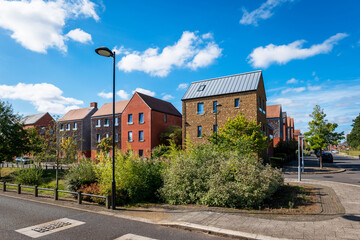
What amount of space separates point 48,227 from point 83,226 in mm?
1151

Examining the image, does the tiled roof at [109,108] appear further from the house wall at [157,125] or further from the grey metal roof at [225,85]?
the grey metal roof at [225,85]

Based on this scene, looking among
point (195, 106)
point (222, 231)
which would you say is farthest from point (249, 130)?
point (222, 231)

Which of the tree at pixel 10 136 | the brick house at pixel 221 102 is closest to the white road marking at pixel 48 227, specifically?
the brick house at pixel 221 102

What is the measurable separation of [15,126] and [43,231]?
2132 cm

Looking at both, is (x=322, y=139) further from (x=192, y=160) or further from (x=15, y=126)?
(x=15, y=126)

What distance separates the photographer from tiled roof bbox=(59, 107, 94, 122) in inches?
1702

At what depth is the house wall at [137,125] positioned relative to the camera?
31.7 metres

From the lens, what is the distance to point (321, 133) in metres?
24.2

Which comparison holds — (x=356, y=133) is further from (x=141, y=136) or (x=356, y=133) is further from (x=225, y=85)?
(x=141, y=136)

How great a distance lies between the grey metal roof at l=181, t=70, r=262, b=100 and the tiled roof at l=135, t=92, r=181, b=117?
6770mm

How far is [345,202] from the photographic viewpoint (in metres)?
9.43

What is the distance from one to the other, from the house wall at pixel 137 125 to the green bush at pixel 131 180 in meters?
19.7

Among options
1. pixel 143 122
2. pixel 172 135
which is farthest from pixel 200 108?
pixel 143 122

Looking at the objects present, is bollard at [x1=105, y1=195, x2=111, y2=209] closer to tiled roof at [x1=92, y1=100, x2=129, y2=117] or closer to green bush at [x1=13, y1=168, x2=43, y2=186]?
green bush at [x1=13, y1=168, x2=43, y2=186]
